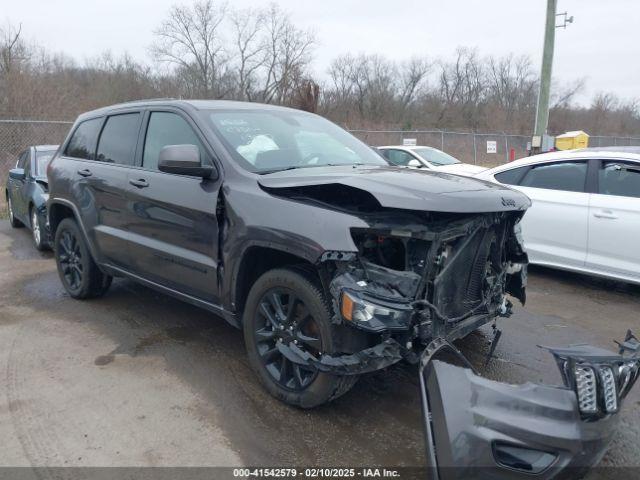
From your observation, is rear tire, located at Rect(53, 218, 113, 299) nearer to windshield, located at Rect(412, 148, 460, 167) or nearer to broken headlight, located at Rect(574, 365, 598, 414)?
broken headlight, located at Rect(574, 365, 598, 414)

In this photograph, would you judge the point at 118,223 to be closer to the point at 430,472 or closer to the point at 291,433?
the point at 291,433

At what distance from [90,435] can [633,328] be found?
4.56 metres

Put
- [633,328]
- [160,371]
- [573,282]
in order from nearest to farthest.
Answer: [160,371], [633,328], [573,282]

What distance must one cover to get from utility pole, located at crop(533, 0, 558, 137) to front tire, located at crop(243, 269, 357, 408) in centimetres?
1233

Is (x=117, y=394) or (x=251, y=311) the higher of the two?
(x=251, y=311)

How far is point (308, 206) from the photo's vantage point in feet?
9.76

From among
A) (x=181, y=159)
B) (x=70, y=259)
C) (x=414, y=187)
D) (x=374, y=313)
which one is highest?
(x=181, y=159)

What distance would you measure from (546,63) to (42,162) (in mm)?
11748

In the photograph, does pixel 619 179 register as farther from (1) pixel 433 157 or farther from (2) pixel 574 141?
(2) pixel 574 141

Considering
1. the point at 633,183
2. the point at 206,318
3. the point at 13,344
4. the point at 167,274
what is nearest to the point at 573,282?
the point at 633,183

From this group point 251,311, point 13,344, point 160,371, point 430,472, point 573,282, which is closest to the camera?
point 430,472

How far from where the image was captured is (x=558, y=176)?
618 cm

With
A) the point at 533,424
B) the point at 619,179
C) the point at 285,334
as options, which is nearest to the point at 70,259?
the point at 285,334

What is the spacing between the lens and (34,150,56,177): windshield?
26.1ft
